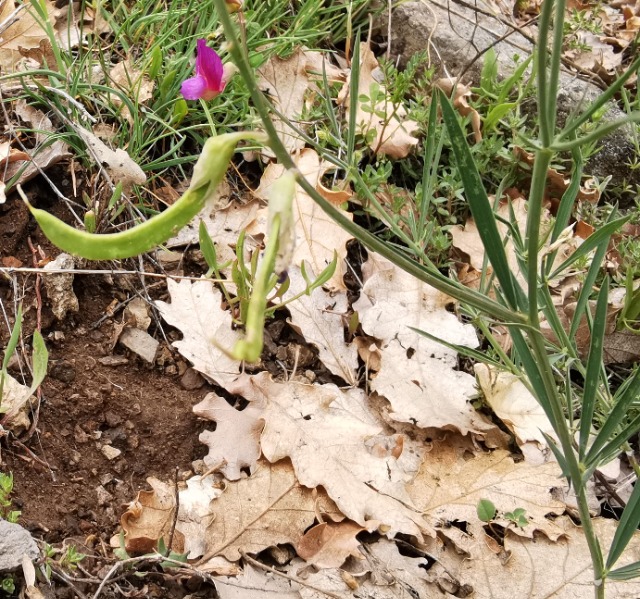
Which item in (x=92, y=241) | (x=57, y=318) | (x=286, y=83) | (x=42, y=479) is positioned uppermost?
(x=92, y=241)

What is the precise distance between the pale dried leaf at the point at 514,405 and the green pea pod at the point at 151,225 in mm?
1375

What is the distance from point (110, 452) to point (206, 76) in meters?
0.98

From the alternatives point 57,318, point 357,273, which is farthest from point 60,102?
point 357,273

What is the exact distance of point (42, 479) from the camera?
1.69m

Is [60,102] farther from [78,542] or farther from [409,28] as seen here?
[409,28]

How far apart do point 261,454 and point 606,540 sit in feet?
2.98

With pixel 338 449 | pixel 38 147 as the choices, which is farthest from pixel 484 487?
pixel 38 147

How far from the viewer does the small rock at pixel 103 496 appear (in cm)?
170

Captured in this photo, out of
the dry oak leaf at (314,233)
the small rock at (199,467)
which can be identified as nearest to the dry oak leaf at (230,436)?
the small rock at (199,467)

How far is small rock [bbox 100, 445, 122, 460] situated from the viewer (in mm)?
1787

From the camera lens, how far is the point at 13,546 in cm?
145

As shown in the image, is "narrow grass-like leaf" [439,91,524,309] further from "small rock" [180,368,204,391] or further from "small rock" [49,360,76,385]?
"small rock" [49,360,76,385]

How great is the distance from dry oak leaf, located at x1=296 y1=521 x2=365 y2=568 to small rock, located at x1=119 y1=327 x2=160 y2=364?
0.66 meters

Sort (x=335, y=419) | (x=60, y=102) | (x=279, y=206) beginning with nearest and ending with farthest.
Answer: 1. (x=279, y=206)
2. (x=335, y=419)
3. (x=60, y=102)
